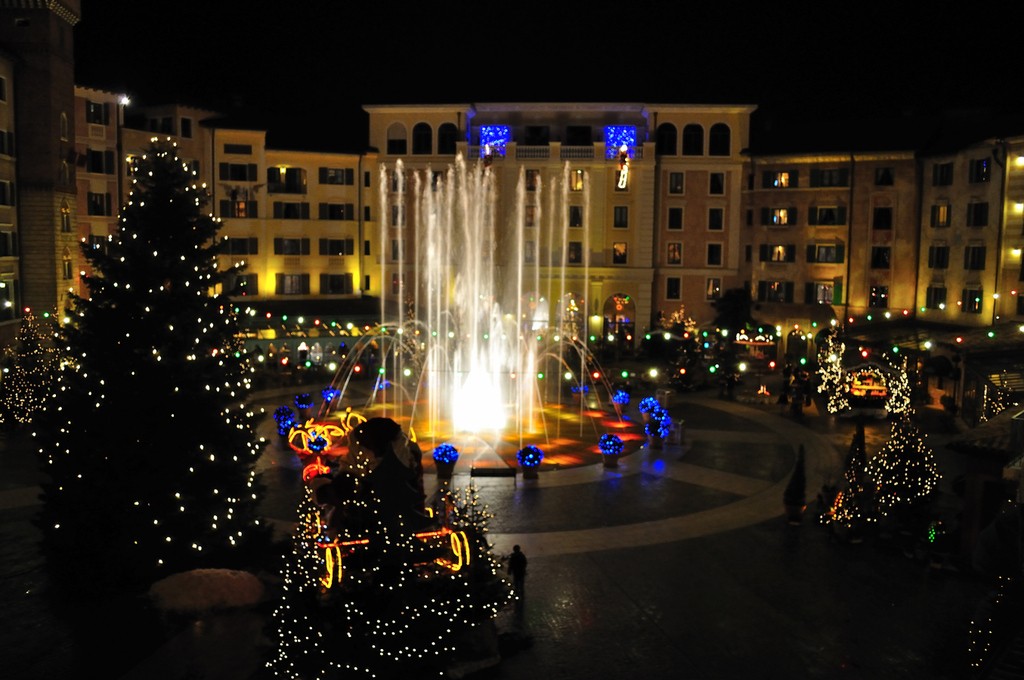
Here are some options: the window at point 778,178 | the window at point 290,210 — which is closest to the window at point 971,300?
the window at point 778,178

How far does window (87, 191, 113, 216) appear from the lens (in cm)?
4812

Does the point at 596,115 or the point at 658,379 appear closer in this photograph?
the point at 658,379

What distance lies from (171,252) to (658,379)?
31.3 metres

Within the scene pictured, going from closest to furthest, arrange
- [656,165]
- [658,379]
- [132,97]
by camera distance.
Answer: [658,379], [132,97], [656,165]

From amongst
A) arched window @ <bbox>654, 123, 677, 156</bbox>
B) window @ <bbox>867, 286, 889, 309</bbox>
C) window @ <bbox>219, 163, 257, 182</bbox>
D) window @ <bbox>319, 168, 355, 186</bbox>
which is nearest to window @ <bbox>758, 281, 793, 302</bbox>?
window @ <bbox>867, 286, 889, 309</bbox>

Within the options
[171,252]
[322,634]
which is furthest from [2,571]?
[322,634]

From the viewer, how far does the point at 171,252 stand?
18.1 metres

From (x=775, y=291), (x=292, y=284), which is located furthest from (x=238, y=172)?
(x=775, y=291)

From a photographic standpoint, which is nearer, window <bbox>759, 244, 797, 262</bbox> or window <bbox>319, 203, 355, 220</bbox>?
window <bbox>759, 244, 797, 262</bbox>

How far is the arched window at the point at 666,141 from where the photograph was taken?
57.1m

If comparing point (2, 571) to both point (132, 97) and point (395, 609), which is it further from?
point (132, 97)

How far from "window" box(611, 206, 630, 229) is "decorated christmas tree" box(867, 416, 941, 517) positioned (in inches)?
1414

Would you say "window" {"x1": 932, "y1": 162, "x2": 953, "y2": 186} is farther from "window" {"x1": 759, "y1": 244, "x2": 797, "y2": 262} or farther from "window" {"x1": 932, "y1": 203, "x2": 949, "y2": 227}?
"window" {"x1": 759, "y1": 244, "x2": 797, "y2": 262}

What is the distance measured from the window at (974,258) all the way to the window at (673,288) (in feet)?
58.2
